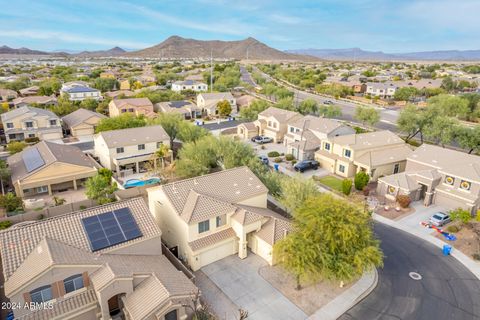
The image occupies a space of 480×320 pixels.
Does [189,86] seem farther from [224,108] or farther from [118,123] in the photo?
[118,123]

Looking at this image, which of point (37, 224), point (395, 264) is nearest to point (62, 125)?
point (37, 224)

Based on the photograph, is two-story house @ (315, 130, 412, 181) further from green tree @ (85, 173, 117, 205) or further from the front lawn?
green tree @ (85, 173, 117, 205)

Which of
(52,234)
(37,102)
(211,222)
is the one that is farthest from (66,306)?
(37,102)

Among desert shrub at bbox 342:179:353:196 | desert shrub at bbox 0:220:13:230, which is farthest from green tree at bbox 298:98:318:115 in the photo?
desert shrub at bbox 0:220:13:230

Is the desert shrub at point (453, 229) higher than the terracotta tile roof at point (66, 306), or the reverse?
the terracotta tile roof at point (66, 306)

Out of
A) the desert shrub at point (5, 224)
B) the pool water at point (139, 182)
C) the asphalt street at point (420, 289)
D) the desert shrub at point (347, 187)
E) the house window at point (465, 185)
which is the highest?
the house window at point (465, 185)

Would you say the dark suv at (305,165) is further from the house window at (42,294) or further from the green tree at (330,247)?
the house window at (42,294)

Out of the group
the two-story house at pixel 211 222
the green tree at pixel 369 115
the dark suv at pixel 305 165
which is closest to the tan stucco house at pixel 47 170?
the two-story house at pixel 211 222
